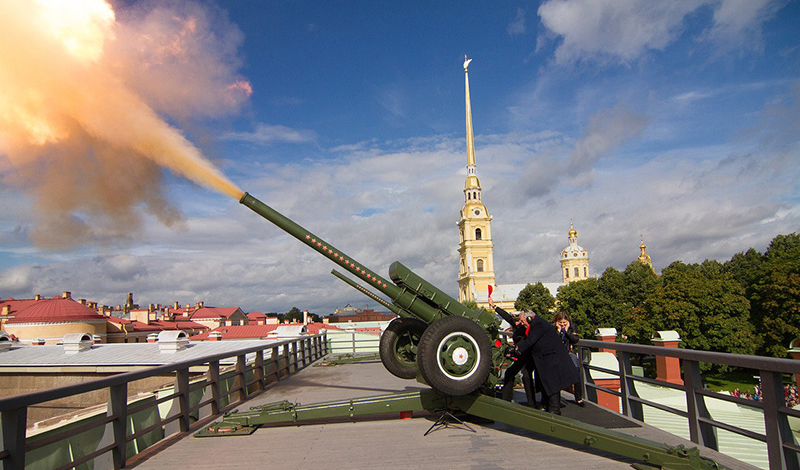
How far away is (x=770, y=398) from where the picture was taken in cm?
454

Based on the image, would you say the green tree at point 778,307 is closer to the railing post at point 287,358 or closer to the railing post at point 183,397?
the railing post at point 287,358

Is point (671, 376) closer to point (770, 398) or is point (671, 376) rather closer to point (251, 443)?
point (770, 398)

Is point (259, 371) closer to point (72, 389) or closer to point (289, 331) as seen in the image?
point (289, 331)

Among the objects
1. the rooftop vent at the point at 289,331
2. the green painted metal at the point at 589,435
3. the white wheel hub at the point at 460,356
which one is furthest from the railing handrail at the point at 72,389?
the rooftop vent at the point at 289,331

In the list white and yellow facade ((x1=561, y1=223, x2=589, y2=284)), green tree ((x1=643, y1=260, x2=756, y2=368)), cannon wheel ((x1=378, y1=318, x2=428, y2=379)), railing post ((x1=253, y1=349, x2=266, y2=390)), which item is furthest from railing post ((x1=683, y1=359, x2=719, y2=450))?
white and yellow facade ((x1=561, y1=223, x2=589, y2=284))

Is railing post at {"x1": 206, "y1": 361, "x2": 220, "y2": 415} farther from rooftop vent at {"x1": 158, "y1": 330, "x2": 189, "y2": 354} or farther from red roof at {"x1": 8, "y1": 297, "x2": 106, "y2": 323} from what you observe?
red roof at {"x1": 8, "y1": 297, "x2": 106, "y2": 323}

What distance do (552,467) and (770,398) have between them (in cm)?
199

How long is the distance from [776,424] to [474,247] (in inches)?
4476

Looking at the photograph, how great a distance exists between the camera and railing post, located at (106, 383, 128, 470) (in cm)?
548

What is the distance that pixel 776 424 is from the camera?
177 inches

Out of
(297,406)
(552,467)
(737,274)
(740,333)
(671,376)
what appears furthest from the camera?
(737,274)

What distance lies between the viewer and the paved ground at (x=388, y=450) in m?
5.46

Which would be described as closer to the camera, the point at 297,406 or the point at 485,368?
the point at 485,368

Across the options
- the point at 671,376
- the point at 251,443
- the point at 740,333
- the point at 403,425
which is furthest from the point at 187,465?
the point at 740,333
